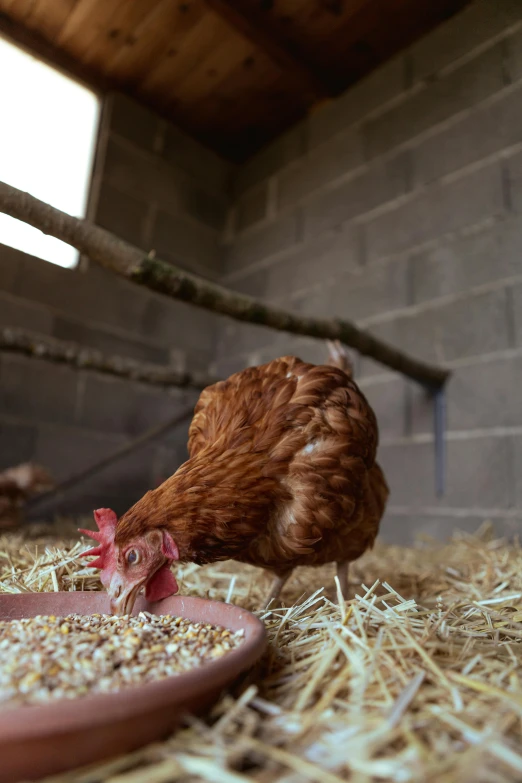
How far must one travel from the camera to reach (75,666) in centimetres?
78

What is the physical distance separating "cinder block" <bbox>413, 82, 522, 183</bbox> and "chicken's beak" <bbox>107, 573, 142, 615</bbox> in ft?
9.93

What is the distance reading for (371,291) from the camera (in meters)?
3.50

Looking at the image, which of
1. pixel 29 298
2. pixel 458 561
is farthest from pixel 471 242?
pixel 29 298

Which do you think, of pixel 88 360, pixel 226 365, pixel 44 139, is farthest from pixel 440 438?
pixel 44 139

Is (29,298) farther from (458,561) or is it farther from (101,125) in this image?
(458,561)

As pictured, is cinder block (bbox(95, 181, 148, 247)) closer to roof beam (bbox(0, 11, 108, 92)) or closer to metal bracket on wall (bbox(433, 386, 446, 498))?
roof beam (bbox(0, 11, 108, 92))

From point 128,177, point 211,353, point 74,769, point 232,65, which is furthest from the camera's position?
point 211,353

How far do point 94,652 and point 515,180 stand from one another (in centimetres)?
304

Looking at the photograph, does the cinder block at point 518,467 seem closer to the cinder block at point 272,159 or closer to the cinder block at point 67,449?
the cinder block at point 67,449

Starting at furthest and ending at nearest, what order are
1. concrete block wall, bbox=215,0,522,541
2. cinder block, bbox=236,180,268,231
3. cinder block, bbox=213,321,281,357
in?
1. cinder block, bbox=236,180,268,231
2. cinder block, bbox=213,321,281,357
3. concrete block wall, bbox=215,0,522,541

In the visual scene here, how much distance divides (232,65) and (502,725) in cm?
428

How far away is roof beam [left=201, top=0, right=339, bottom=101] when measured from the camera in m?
Result: 3.28

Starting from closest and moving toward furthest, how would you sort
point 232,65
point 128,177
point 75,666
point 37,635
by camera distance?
point 75,666, point 37,635, point 232,65, point 128,177

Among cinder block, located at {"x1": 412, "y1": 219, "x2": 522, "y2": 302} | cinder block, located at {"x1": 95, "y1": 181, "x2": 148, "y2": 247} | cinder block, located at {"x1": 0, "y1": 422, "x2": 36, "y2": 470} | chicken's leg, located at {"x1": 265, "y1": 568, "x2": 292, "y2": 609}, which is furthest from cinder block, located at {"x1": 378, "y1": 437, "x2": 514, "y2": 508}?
cinder block, located at {"x1": 95, "y1": 181, "x2": 148, "y2": 247}
